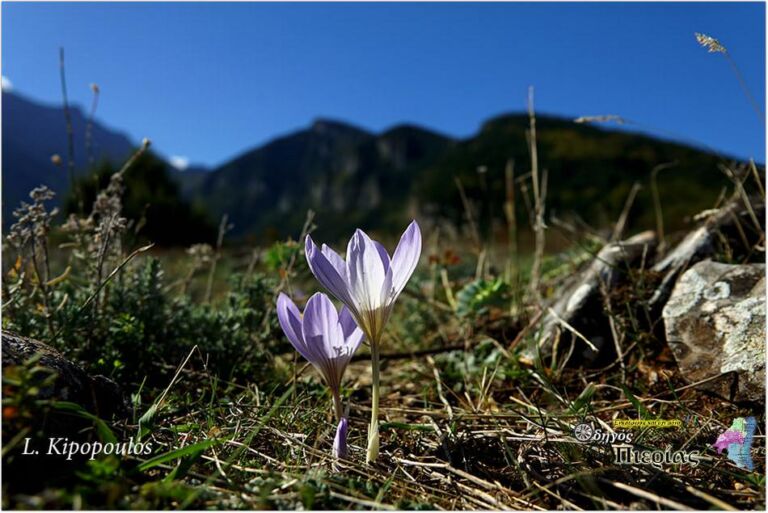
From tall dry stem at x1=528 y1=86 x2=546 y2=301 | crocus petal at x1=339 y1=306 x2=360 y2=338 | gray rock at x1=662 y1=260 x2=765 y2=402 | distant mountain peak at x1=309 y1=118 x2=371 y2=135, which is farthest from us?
distant mountain peak at x1=309 y1=118 x2=371 y2=135

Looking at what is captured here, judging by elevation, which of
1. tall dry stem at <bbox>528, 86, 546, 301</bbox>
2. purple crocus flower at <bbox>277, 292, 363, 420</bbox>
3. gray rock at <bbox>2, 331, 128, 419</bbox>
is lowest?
gray rock at <bbox>2, 331, 128, 419</bbox>

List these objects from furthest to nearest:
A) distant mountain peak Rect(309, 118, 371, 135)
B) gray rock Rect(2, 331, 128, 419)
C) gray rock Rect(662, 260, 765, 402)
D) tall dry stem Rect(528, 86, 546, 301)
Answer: distant mountain peak Rect(309, 118, 371, 135) → tall dry stem Rect(528, 86, 546, 301) → gray rock Rect(662, 260, 765, 402) → gray rock Rect(2, 331, 128, 419)

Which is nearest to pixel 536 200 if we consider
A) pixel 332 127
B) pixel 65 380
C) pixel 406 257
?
pixel 406 257

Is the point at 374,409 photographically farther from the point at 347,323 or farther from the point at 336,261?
the point at 336,261

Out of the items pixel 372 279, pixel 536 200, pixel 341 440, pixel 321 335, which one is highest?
pixel 536 200

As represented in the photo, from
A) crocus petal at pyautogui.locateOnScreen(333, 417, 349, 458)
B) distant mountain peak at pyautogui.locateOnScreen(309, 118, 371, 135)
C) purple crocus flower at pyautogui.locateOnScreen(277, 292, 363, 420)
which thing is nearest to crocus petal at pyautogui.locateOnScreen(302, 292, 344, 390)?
purple crocus flower at pyautogui.locateOnScreen(277, 292, 363, 420)

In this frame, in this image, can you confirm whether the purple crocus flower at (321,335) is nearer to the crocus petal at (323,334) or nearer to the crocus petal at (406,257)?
the crocus petal at (323,334)

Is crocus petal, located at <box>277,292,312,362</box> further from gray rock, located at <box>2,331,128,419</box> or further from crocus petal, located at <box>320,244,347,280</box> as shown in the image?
gray rock, located at <box>2,331,128,419</box>

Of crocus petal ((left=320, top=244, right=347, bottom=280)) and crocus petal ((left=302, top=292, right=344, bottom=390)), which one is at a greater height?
crocus petal ((left=320, top=244, right=347, bottom=280))
